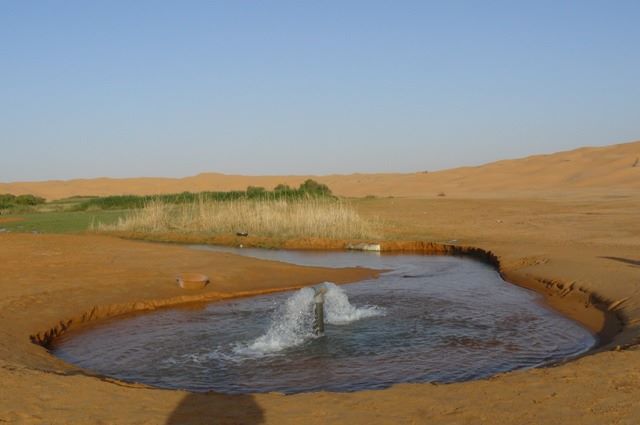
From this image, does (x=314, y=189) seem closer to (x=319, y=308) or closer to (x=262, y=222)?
(x=262, y=222)

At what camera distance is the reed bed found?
24.6 meters

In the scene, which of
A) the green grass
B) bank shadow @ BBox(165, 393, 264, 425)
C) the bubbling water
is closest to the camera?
bank shadow @ BBox(165, 393, 264, 425)

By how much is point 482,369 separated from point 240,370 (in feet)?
10.3

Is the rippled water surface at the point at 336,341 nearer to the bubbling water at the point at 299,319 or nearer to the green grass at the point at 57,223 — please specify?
the bubbling water at the point at 299,319

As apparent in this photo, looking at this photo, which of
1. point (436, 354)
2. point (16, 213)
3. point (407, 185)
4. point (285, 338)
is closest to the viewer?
point (436, 354)

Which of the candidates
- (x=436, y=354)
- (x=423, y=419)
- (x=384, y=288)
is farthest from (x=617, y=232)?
(x=423, y=419)

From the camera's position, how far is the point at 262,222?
1037 inches

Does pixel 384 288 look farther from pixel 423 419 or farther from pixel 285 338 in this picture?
pixel 423 419

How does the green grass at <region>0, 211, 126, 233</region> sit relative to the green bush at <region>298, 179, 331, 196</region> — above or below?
below

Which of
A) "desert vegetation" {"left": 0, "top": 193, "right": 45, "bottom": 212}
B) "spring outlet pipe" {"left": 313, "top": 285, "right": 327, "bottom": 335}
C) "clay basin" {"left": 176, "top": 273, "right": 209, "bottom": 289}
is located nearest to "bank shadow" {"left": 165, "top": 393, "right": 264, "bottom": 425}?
"spring outlet pipe" {"left": 313, "top": 285, "right": 327, "bottom": 335}

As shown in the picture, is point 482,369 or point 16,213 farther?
point 16,213

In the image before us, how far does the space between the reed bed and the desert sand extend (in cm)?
210

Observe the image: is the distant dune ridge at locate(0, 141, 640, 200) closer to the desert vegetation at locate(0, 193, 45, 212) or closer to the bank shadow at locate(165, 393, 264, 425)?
the desert vegetation at locate(0, 193, 45, 212)

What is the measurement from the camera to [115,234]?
27.0 metres
